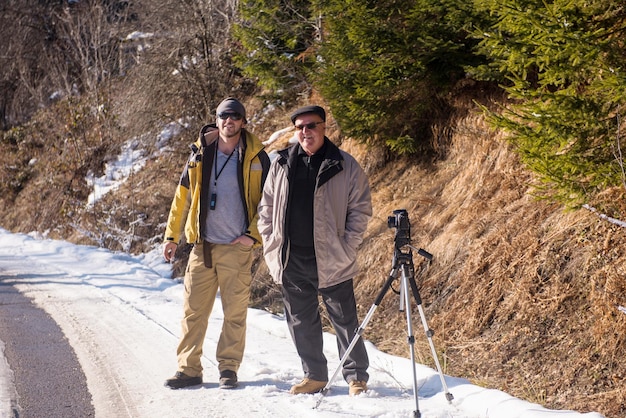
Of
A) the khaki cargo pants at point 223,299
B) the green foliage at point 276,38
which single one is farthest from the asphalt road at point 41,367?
the green foliage at point 276,38

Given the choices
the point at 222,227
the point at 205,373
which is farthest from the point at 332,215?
the point at 205,373

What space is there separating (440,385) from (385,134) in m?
4.51

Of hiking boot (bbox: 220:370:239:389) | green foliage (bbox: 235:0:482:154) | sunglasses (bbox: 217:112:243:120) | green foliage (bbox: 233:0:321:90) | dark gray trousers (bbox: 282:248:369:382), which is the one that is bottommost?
hiking boot (bbox: 220:370:239:389)

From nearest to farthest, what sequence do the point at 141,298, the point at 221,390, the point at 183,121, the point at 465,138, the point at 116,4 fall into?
the point at 221,390, the point at 465,138, the point at 141,298, the point at 183,121, the point at 116,4

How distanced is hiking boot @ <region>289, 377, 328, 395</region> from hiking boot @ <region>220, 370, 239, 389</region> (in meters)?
0.49

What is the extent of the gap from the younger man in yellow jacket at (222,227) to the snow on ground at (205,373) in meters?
0.45

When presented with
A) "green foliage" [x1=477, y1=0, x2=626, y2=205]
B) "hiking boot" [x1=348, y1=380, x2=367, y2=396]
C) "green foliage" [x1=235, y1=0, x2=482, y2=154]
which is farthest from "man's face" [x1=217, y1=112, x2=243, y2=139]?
"green foliage" [x1=235, y1=0, x2=482, y2=154]

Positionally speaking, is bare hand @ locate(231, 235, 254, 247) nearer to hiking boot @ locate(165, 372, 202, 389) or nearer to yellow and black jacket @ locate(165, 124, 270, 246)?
yellow and black jacket @ locate(165, 124, 270, 246)

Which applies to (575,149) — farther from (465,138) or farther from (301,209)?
(465,138)

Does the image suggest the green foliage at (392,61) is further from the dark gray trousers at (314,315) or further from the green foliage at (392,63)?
the dark gray trousers at (314,315)

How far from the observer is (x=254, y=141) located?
5887 mm

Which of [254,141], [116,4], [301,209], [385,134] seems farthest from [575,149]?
[116,4]

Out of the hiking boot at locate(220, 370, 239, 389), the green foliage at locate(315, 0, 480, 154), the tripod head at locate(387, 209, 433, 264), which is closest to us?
the tripod head at locate(387, 209, 433, 264)

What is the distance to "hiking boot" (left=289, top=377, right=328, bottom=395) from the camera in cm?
535
